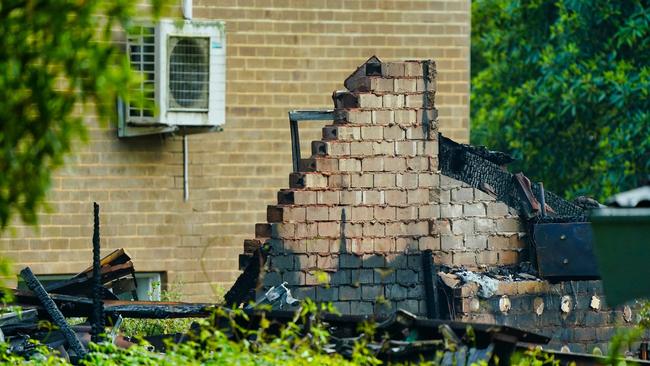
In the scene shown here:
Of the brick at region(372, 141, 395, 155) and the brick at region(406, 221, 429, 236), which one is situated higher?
the brick at region(372, 141, 395, 155)

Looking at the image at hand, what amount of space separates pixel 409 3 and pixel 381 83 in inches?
145

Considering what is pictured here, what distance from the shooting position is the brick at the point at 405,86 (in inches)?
524

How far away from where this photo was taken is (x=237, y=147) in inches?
647

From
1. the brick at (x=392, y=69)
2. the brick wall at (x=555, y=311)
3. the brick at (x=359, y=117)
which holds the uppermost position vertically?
the brick at (x=392, y=69)

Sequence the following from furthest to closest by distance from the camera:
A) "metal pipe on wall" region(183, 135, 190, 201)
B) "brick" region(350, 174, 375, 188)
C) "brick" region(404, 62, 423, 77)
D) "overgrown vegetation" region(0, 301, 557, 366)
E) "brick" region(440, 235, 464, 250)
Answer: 1. "metal pipe on wall" region(183, 135, 190, 201)
2. "brick" region(440, 235, 464, 250)
3. "brick" region(404, 62, 423, 77)
4. "brick" region(350, 174, 375, 188)
5. "overgrown vegetation" region(0, 301, 557, 366)

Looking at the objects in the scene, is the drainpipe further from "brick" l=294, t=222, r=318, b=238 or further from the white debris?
the white debris

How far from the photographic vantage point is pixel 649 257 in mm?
7590

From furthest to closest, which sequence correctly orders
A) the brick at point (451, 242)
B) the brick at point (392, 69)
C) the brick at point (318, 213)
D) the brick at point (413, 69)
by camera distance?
the brick at point (451, 242), the brick at point (413, 69), the brick at point (392, 69), the brick at point (318, 213)

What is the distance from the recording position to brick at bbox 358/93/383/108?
1312 cm

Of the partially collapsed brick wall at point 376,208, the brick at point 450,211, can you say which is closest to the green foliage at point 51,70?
the partially collapsed brick wall at point 376,208

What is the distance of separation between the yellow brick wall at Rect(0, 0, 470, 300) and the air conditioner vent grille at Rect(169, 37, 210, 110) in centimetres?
94

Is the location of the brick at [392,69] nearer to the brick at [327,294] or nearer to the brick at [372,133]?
the brick at [372,133]

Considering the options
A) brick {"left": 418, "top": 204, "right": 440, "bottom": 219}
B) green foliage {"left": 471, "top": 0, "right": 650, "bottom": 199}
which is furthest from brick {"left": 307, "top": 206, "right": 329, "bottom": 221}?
green foliage {"left": 471, "top": 0, "right": 650, "bottom": 199}

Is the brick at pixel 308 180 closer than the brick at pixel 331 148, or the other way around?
the brick at pixel 308 180
